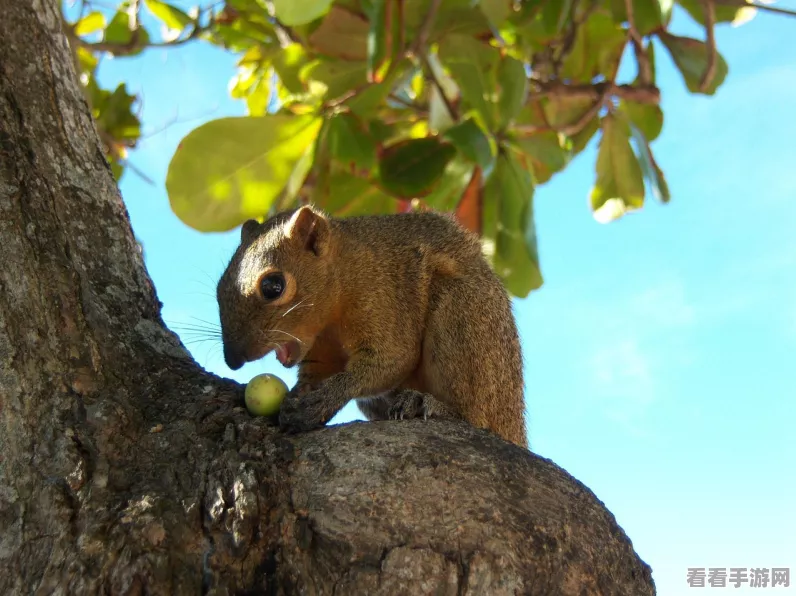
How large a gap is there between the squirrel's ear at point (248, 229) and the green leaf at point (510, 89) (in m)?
1.24

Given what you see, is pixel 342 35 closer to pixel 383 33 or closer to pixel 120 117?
pixel 383 33

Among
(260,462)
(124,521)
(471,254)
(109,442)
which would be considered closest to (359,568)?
(260,462)

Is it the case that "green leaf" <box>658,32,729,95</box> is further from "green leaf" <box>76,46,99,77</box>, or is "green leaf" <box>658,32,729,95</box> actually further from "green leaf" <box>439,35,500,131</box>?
"green leaf" <box>76,46,99,77</box>

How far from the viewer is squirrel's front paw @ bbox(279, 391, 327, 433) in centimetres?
239

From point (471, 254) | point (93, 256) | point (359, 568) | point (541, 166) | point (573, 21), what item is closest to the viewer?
point (359, 568)

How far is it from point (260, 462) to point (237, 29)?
12.2ft

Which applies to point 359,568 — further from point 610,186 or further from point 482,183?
point 610,186

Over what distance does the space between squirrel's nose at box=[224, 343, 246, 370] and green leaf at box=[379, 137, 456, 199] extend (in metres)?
1.42

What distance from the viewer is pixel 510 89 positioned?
392 centimetres

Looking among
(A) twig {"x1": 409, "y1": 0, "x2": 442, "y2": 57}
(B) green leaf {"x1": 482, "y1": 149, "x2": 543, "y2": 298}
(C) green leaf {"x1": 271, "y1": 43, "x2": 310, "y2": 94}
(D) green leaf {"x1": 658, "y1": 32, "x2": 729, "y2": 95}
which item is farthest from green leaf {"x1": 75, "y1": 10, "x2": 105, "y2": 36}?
(D) green leaf {"x1": 658, "y1": 32, "x2": 729, "y2": 95}

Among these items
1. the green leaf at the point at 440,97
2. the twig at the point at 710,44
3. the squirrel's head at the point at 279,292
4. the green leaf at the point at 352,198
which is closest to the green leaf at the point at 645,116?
the twig at the point at 710,44

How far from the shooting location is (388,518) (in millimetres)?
2018

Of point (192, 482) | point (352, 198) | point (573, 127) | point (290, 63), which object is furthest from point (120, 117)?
point (192, 482)

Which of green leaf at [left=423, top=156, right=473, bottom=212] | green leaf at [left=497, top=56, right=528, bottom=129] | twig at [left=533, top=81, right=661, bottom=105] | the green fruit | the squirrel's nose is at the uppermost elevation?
twig at [left=533, top=81, right=661, bottom=105]
